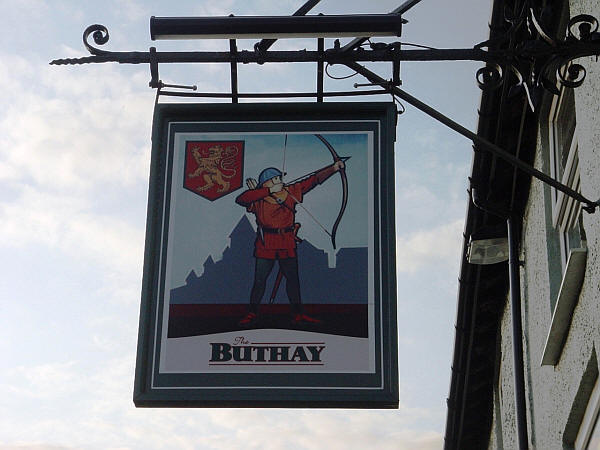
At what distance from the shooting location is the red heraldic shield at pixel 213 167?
25.8 ft

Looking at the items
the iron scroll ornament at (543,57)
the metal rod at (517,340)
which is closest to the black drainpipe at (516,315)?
the metal rod at (517,340)

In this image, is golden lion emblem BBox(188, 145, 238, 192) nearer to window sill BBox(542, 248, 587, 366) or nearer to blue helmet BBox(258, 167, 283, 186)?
blue helmet BBox(258, 167, 283, 186)

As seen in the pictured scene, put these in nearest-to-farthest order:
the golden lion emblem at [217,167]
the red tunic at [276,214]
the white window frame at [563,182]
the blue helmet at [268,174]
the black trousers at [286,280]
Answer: the black trousers at [286,280], the red tunic at [276,214], the blue helmet at [268,174], the golden lion emblem at [217,167], the white window frame at [563,182]

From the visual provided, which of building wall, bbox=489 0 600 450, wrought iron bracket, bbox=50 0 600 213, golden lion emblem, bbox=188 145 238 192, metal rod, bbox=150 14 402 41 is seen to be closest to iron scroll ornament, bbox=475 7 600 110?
wrought iron bracket, bbox=50 0 600 213

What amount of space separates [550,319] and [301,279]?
9.83ft

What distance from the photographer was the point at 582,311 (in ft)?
26.7

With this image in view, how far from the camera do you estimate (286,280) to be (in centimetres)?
755

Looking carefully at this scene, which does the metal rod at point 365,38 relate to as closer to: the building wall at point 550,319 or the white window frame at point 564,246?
the building wall at point 550,319

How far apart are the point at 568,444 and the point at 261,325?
2.90 m

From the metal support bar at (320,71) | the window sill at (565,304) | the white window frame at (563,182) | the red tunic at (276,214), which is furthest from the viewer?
the white window frame at (563,182)

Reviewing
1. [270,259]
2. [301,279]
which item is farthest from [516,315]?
[270,259]

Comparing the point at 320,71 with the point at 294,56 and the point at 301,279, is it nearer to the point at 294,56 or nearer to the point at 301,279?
the point at 294,56

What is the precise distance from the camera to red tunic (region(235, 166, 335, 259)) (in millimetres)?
7609

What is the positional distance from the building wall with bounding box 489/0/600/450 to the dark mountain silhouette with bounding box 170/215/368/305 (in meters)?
1.56
